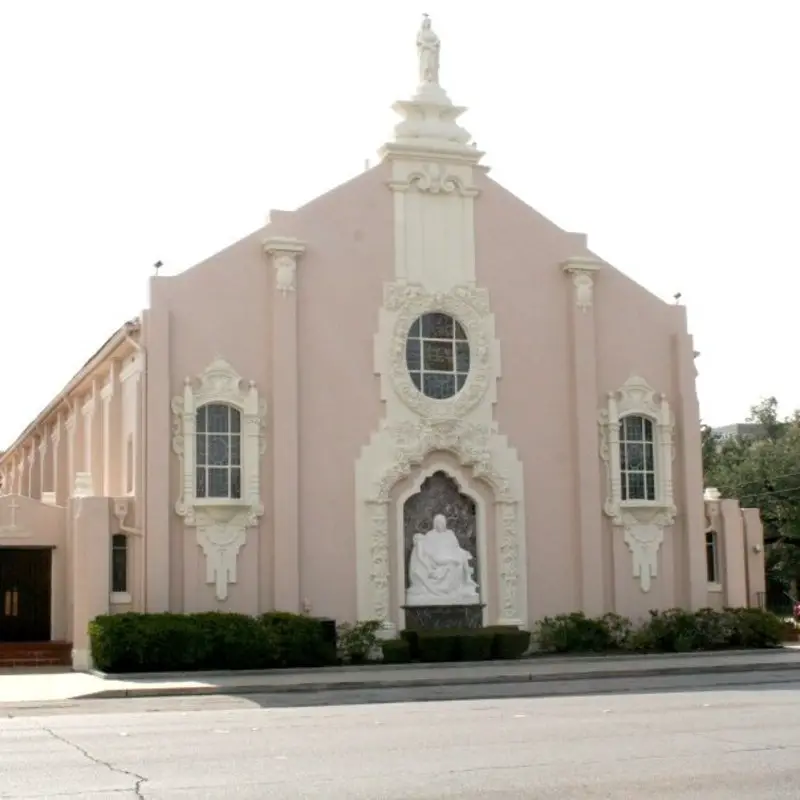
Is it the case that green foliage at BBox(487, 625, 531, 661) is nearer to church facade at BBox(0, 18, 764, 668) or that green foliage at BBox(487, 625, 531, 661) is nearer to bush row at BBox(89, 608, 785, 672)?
bush row at BBox(89, 608, 785, 672)

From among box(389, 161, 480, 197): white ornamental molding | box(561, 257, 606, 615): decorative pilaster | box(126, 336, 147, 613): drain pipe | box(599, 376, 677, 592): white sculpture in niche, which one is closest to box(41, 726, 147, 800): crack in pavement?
box(126, 336, 147, 613): drain pipe

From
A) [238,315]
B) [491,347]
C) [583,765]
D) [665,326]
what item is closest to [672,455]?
[665,326]

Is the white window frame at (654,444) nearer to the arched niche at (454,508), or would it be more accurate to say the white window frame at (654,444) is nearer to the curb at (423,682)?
the arched niche at (454,508)

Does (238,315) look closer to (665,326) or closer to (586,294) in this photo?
(586,294)

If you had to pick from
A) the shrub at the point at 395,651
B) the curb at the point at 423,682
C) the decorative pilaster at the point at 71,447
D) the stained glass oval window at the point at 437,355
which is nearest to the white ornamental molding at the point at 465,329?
the stained glass oval window at the point at 437,355

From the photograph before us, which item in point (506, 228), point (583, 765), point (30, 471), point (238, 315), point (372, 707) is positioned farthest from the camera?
point (30, 471)

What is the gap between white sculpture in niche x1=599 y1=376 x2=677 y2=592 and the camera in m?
30.4

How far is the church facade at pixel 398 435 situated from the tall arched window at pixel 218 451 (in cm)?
4

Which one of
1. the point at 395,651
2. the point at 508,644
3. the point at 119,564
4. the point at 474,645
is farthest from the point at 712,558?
the point at 119,564

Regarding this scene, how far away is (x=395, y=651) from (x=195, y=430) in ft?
18.5

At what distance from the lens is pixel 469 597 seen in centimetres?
2881

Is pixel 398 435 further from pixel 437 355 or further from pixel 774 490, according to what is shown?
pixel 774 490

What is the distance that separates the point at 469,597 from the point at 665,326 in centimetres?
775

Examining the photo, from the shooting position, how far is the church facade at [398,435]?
2723cm
